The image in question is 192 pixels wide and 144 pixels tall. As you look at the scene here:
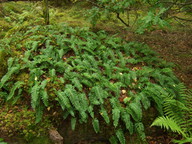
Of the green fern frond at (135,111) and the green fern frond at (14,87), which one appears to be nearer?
the green fern frond at (14,87)

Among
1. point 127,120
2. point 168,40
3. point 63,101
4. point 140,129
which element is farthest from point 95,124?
point 168,40

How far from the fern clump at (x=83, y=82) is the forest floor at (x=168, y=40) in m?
1.05

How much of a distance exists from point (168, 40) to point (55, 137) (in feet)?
25.4

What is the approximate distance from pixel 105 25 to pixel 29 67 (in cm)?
618

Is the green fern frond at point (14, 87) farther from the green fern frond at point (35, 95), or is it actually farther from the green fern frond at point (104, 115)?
the green fern frond at point (104, 115)

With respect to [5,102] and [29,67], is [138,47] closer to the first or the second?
[29,67]

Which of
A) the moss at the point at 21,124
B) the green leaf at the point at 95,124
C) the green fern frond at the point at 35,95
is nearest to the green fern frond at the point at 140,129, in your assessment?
the green leaf at the point at 95,124

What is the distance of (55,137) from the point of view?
163 inches

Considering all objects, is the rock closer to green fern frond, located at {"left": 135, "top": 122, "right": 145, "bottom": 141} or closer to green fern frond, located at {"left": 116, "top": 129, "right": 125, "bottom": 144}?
green fern frond, located at {"left": 116, "top": 129, "right": 125, "bottom": 144}

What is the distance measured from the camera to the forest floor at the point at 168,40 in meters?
7.16

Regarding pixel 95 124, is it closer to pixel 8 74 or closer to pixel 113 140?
pixel 113 140

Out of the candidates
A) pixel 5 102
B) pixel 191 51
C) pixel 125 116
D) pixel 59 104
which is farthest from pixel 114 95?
pixel 191 51

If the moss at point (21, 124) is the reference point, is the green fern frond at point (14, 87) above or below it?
above

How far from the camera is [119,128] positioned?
14.9ft
